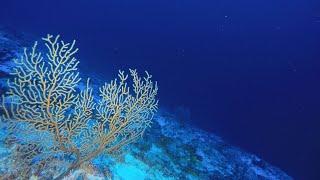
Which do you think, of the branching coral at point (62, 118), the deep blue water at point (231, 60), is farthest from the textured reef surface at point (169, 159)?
the deep blue water at point (231, 60)

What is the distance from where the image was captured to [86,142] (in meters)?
5.21

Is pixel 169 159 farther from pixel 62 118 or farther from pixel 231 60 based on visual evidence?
pixel 231 60

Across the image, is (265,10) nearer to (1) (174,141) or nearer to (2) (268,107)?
(2) (268,107)

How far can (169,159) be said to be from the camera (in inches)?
318

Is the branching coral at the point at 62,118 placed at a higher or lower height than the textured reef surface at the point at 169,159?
higher

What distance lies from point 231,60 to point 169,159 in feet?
116

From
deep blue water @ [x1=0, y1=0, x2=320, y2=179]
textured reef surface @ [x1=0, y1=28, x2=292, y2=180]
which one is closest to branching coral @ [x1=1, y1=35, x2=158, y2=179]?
textured reef surface @ [x1=0, y1=28, x2=292, y2=180]

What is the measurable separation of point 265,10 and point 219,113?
30.0m

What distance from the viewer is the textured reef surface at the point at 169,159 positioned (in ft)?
20.3

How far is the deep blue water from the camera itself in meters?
24.0

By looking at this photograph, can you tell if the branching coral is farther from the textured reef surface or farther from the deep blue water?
the deep blue water

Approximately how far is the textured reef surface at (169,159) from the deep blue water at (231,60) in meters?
9.59

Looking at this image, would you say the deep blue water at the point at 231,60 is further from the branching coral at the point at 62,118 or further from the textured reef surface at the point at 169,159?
the branching coral at the point at 62,118

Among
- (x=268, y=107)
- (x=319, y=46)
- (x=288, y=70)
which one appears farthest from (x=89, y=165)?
(x=319, y=46)
